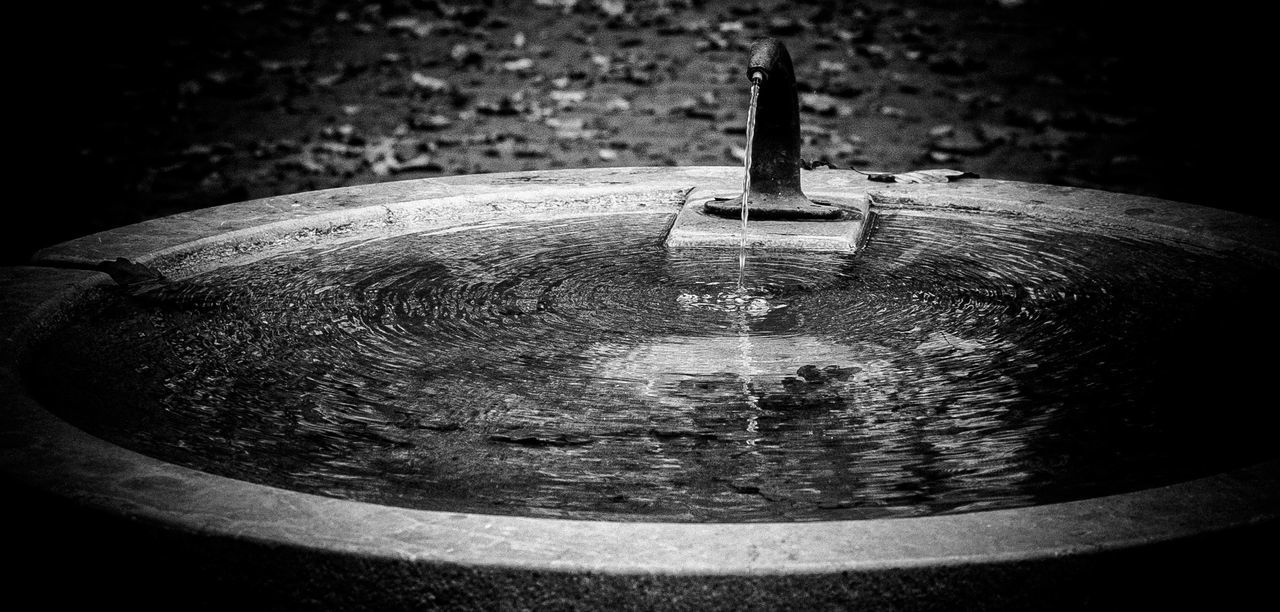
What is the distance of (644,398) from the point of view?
2.26 m

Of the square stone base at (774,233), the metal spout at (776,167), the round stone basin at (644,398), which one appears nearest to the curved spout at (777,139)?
the metal spout at (776,167)

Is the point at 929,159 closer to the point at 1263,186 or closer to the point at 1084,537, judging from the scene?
the point at 1263,186

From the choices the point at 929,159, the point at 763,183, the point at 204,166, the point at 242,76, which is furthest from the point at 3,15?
the point at 763,183

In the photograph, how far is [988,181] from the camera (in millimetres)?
3775

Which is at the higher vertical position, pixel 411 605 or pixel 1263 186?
Answer: pixel 411 605

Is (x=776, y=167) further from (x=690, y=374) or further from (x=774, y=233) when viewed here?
(x=690, y=374)

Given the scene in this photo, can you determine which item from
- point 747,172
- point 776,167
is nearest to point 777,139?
point 776,167

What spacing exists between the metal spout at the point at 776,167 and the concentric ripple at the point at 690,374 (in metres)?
0.25

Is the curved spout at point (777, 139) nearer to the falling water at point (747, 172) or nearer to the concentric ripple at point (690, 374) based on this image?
the falling water at point (747, 172)

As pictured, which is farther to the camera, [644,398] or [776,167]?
[776,167]

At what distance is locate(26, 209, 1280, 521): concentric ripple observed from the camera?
1.94m

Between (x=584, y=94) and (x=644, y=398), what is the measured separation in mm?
5180

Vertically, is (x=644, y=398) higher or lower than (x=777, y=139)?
lower

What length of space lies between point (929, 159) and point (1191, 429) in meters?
3.84
